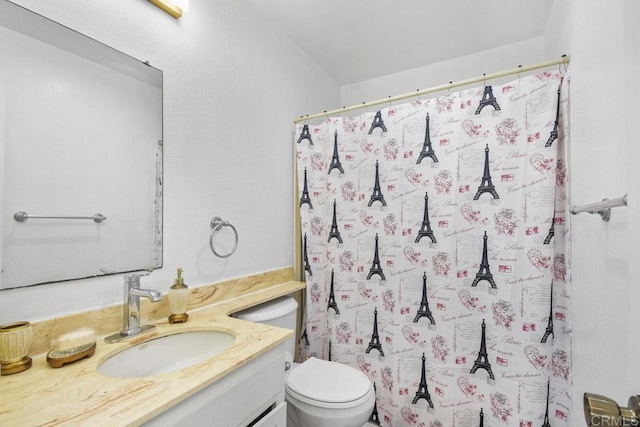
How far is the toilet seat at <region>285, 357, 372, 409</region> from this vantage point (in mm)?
1326

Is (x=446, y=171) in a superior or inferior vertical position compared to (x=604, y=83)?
inferior

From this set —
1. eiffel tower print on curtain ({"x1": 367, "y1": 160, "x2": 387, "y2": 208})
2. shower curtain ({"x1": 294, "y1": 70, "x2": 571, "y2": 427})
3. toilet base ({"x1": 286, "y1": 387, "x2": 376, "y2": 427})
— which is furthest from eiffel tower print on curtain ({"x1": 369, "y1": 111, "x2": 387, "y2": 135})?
toilet base ({"x1": 286, "y1": 387, "x2": 376, "y2": 427})

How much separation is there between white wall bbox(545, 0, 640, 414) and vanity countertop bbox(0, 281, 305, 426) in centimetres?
95

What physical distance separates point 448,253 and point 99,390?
155 cm

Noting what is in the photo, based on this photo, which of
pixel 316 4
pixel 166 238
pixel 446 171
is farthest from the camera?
pixel 316 4

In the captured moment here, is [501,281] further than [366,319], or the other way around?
[366,319]

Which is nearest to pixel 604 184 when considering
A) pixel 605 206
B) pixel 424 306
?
pixel 605 206

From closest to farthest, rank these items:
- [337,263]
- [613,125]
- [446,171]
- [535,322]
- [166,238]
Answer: [613,125], [166,238], [535,322], [446,171], [337,263]

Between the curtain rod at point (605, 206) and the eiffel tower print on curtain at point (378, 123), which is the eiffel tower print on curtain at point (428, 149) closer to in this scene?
the eiffel tower print on curtain at point (378, 123)

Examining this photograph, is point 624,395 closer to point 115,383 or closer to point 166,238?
point 115,383

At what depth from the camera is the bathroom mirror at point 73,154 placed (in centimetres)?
89

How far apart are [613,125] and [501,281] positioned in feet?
2.90

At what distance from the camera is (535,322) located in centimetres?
142

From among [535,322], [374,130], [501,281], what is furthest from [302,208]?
[535,322]
